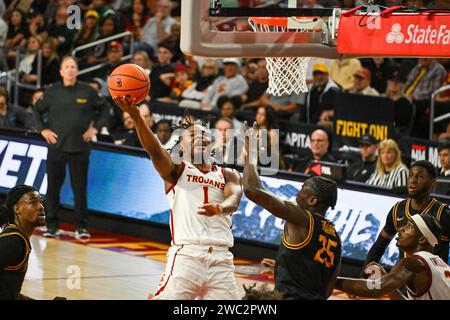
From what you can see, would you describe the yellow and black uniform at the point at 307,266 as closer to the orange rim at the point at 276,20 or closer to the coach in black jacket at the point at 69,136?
the orange rim at the point at 276,20

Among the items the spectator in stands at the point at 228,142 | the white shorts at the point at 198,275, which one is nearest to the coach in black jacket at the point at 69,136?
the spectator in stands at the point at 228,142

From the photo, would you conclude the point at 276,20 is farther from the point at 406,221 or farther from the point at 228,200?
the point at 406,221

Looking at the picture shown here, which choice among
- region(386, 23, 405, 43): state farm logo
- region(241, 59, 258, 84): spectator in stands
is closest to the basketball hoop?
region(386, 23, 405, 43): state farm logo

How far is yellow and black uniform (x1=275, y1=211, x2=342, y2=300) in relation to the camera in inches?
278

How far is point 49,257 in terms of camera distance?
12.3 metres

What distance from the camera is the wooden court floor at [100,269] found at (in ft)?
35.2

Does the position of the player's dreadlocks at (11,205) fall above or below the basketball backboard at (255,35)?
below

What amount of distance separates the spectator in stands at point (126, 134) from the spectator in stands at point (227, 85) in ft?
3.82

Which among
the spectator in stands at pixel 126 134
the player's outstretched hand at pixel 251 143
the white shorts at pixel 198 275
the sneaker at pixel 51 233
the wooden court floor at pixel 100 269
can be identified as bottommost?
the wooden court floor at pixel 100 269

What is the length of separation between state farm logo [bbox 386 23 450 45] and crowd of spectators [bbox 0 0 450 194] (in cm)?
316

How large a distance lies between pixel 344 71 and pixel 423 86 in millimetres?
1283

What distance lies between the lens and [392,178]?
12.4 metres

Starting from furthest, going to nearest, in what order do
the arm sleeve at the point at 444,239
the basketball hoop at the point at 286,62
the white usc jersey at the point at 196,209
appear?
1. the basketball hoop at the point at 286,62
2. the arm sleeve at the point at 444,239
3. the white usc jersey at the point at 196,209

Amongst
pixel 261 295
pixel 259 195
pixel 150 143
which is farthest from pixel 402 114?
pixel 261 295
